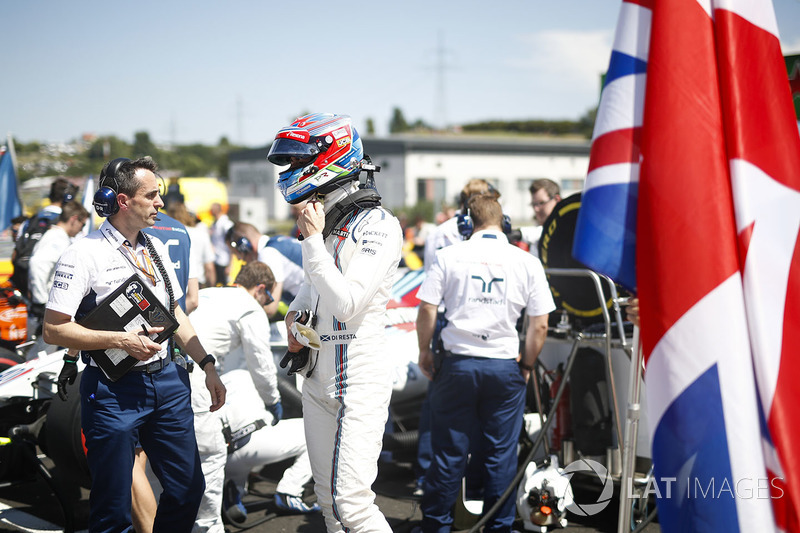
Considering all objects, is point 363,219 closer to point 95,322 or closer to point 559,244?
point 95,322

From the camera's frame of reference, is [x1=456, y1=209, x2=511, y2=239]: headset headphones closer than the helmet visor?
No

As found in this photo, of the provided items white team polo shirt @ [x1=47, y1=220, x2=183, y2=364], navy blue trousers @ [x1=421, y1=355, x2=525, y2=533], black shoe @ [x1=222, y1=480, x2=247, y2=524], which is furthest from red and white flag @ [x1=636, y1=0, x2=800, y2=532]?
black shoe @ [x1=222, y1=480, x2=247, y2=524]

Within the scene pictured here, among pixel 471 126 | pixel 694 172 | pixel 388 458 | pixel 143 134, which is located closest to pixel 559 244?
pixel 388 458

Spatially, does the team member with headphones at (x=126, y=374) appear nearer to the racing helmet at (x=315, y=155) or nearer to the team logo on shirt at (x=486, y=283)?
the racing helmet at (x=315, y=155)

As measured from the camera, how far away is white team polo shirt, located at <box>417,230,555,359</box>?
439cm

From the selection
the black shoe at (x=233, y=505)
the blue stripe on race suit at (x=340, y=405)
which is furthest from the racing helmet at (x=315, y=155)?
the black shoe at (x=233, y=505)

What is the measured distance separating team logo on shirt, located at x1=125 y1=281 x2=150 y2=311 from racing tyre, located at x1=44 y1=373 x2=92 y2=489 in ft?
4.61

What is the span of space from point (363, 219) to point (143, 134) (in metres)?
77.0

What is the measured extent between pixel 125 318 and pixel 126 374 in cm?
26

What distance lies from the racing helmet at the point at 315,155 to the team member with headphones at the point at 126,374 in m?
0.74

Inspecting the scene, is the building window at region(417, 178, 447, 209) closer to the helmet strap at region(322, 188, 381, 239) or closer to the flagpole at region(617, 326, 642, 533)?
the helmet strap at region(322, 188, 381, 239)

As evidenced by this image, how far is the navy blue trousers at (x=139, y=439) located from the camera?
10.5ft

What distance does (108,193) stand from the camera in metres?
3.35

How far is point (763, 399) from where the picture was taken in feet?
7.32
